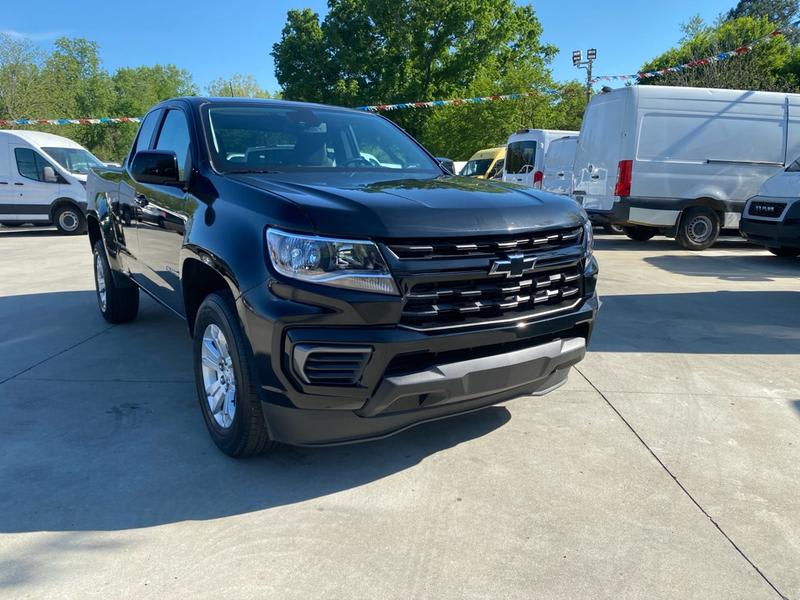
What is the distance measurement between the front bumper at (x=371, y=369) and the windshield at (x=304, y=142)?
1.24 m

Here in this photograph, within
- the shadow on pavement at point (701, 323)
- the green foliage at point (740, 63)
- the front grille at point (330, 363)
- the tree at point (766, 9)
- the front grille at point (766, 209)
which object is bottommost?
the shadow on pavement at point (701, 323)

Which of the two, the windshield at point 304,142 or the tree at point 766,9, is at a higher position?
the tree at point 766,9

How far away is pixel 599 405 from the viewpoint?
378 cm

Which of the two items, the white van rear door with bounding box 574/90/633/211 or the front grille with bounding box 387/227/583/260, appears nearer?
the front grille with bounding box 387/227/583/260

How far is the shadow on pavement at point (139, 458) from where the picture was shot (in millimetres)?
2646

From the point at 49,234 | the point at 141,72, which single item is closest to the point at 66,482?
the point at 49,234

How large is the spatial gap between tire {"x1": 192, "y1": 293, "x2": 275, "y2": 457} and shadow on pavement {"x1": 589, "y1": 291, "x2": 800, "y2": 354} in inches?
120

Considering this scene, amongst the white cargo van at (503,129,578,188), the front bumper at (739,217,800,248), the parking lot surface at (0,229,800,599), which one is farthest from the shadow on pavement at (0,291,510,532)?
the white cargo van at (503,129,578,188)

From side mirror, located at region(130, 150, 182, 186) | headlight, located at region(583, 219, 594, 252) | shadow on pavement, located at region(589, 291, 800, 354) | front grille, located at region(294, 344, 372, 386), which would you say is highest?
side mirror, located at region(130, 150, 182, 186)

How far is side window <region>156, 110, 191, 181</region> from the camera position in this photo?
3.50 m

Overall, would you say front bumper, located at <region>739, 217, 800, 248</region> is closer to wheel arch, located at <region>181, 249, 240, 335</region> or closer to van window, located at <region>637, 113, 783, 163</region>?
van window, located at <region>637, 113, 783, 163</region>

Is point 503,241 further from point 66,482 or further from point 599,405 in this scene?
point 66,482

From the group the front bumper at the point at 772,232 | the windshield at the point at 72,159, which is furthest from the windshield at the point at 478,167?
the windshield at the point at 72,159

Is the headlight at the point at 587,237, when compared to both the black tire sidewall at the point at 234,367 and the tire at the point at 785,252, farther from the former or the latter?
the tire at the point at 785,252
